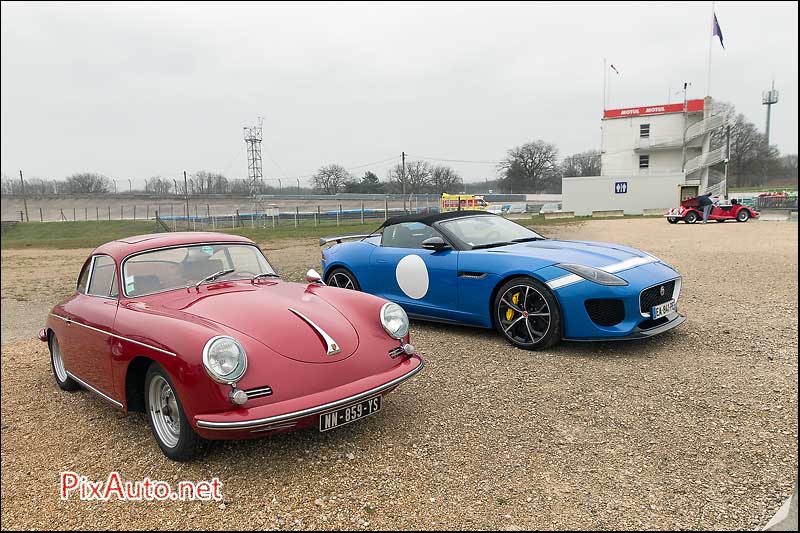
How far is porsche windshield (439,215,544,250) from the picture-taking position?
552 centimetres

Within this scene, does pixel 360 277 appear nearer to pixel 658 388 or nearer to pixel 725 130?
pixel 658 388

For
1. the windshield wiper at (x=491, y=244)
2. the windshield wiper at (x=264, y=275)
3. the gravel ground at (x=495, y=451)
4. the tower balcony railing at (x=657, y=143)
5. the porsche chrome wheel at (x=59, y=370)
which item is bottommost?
the gravel ground at (x=495, y=451)

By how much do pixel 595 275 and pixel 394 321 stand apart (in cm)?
204

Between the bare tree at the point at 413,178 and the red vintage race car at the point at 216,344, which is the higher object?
the bare tree at the point at 413,178

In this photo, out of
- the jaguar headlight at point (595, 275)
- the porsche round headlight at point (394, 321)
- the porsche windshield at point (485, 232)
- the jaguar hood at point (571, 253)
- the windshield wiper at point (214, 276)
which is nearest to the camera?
the porsche round headlight at point (394, 321)

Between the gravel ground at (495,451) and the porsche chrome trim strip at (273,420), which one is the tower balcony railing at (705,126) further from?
the porsche chrome trim strip at (273,420)

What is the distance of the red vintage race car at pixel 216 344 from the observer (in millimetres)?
2592

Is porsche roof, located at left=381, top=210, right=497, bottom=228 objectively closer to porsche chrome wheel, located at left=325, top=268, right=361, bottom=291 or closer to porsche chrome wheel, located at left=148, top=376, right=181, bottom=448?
porsche chrome wheel, located at left=325, top=268, right=361, bottom=291

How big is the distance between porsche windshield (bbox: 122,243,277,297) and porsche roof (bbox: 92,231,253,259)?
2.3 inches

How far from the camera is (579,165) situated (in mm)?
57812

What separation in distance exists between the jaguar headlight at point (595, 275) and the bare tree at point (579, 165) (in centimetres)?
5550

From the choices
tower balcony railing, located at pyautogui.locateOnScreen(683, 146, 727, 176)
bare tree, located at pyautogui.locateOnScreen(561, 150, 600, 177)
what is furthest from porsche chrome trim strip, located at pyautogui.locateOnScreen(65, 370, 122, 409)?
bare tree, located at pyautogui.locateOnScreen(561, 150, 600, 177)

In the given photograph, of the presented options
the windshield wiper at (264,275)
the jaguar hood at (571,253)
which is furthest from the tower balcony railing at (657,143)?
the windshield wiper at (264,275)

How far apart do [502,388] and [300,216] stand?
2437 cm
